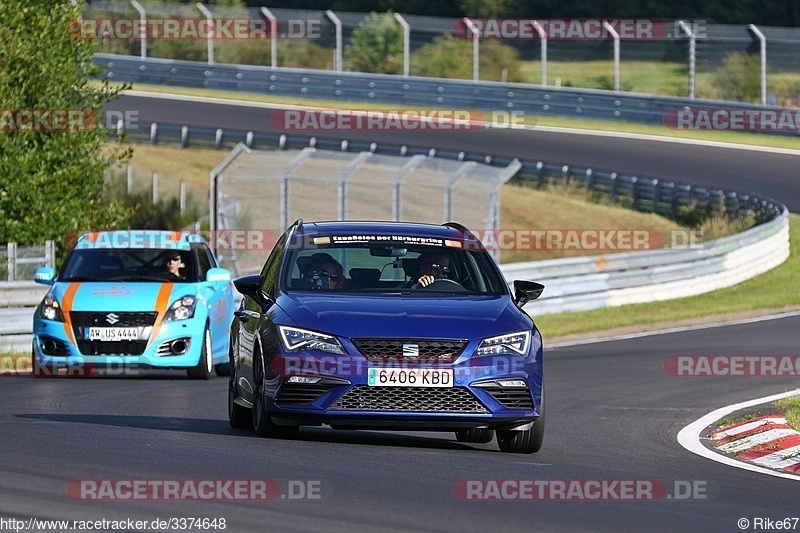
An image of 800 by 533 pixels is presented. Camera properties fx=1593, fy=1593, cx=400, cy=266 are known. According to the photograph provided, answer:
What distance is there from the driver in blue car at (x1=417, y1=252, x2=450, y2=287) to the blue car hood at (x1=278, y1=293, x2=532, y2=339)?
33 cm

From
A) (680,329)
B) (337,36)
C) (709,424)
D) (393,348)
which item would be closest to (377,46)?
(337,36)

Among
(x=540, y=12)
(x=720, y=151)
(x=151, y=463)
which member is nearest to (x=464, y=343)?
(x=151, y=463)

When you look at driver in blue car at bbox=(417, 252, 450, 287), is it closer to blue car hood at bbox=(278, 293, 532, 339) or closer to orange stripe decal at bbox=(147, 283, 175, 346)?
blue car hood at bbox=(278, 293, 532, 339)

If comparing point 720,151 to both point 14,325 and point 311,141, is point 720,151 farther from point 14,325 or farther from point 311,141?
point 14,325

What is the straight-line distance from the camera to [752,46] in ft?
142

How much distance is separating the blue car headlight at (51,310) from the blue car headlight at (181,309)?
1063 mm

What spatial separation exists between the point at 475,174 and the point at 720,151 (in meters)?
17.0

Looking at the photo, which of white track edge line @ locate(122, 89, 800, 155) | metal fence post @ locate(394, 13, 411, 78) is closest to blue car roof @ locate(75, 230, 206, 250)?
white track edge line @ locate(122, 89, 800, 155)

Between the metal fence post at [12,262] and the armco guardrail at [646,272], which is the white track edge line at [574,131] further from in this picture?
the metal fence post at [12,262]

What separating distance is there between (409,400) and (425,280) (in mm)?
1257

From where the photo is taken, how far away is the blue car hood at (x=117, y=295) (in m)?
16.0

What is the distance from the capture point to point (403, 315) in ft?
32.8

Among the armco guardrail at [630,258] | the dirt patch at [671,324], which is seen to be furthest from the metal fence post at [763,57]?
the dirt patch at [671,324]

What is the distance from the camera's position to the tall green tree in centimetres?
2372
